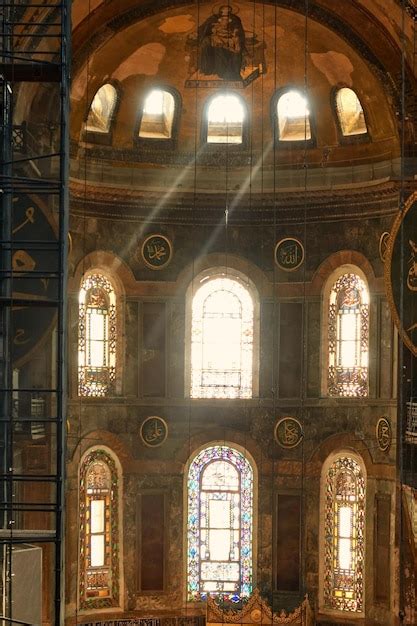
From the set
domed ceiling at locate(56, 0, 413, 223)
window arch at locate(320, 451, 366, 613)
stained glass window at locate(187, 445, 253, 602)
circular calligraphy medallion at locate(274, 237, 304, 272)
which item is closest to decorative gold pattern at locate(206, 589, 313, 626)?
window arch at locate(320, 451, 366, 613)

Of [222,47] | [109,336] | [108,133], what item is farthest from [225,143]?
[109,336]

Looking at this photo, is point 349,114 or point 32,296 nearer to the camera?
point 32,296

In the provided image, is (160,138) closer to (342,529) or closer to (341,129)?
(341,129)

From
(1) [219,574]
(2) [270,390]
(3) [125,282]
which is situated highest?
(3) [125,282]

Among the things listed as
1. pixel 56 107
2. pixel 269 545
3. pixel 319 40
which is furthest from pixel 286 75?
pixel 269 545

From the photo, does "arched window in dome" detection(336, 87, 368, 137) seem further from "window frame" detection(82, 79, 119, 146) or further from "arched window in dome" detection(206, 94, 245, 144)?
"window frame" detection(82, 79, 119, 146)

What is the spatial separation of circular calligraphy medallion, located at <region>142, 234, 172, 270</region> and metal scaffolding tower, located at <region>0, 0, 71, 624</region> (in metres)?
2.43

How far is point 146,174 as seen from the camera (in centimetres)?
2175

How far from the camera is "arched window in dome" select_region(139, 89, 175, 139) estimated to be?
71.4 ft

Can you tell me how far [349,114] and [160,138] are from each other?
11.1 ft

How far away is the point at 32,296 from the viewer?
632 inches

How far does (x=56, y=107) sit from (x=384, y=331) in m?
6.60

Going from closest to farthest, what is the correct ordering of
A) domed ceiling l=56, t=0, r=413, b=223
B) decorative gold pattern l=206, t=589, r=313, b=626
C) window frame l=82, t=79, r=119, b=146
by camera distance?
domed ceiling l=56, t=0, r=413, b=223 → decorative gold pattern l=206, t=589, r=313, b=626 → window frame l=82, t=79, r=119, b=146

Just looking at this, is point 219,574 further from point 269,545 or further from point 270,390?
point 270,390
